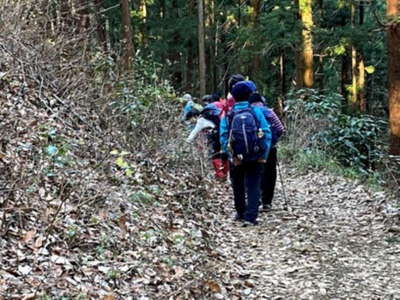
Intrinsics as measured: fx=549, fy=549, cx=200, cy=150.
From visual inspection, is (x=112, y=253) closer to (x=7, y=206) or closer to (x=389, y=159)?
(x=7, y=206)

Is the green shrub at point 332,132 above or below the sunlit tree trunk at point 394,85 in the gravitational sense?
below

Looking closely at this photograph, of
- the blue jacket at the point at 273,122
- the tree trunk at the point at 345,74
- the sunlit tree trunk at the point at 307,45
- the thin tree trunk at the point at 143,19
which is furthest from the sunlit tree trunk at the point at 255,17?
the blue jacket at the point at 273,122

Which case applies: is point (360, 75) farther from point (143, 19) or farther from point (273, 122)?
point (273, 122)

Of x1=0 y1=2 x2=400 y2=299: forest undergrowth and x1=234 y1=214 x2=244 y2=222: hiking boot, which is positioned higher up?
x1=0 y1=2 x2=400 y2=299: forest undergrowth

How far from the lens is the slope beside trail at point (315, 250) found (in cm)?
584

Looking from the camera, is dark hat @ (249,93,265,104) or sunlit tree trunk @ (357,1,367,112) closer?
dark hat @ (249,93,265,104)

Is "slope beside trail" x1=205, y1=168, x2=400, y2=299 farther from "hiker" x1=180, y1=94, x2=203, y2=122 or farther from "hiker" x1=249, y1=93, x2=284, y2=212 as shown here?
"hiker" x1=180, y1=94, x2=203, y2=122

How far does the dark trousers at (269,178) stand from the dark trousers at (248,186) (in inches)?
22.7

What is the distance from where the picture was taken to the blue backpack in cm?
778

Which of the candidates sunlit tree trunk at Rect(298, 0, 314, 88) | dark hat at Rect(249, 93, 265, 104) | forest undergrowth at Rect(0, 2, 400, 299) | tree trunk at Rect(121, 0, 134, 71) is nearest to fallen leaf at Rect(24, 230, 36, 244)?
forest undergrowth at Rect(0, 2, 400, 299)

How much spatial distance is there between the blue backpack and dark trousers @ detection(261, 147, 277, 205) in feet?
3.67

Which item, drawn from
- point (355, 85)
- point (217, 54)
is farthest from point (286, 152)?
point (217, 54)

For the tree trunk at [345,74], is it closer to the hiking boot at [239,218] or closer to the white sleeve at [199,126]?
the white sleeve at [199,126]

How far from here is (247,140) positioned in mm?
7777
